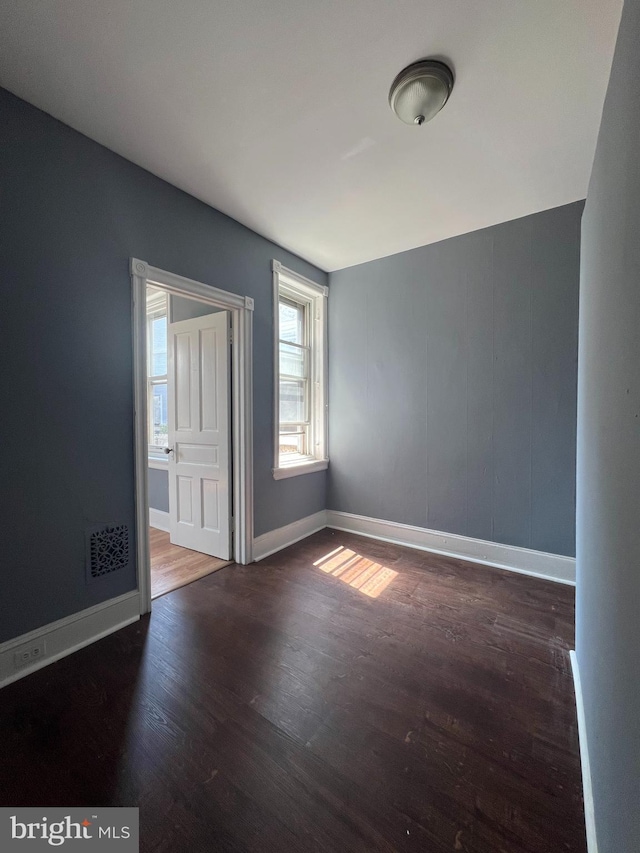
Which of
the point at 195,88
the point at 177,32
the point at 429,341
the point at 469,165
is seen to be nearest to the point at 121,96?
the point at 195,88

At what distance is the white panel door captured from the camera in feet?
10.1

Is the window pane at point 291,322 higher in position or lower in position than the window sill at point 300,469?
higher

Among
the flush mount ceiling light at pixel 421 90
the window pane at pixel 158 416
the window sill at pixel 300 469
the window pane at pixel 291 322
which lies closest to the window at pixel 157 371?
the window pane at pixel 158 416

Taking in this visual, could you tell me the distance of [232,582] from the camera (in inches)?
109

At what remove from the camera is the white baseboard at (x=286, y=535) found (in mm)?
3217

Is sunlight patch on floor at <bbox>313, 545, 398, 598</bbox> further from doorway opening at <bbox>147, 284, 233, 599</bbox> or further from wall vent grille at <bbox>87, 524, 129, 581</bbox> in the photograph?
wall vent grille at <bbox>87, 524, 129, 581</bbox>

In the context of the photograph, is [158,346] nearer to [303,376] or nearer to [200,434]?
[200,434]

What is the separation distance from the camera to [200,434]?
10.6ft

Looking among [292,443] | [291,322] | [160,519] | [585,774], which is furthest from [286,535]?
[585,774]

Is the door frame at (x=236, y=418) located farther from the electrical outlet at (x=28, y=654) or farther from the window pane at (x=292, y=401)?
the window pane at (x=292, y=401)

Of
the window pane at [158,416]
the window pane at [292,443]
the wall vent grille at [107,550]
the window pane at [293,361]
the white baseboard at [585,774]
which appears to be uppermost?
the window pane at [293,361]

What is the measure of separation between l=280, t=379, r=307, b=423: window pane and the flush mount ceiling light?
2.42 metres

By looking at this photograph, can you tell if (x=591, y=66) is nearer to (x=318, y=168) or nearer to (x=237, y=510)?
(x=318, y=168)

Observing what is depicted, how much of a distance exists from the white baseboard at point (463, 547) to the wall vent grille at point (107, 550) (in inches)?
91.3
